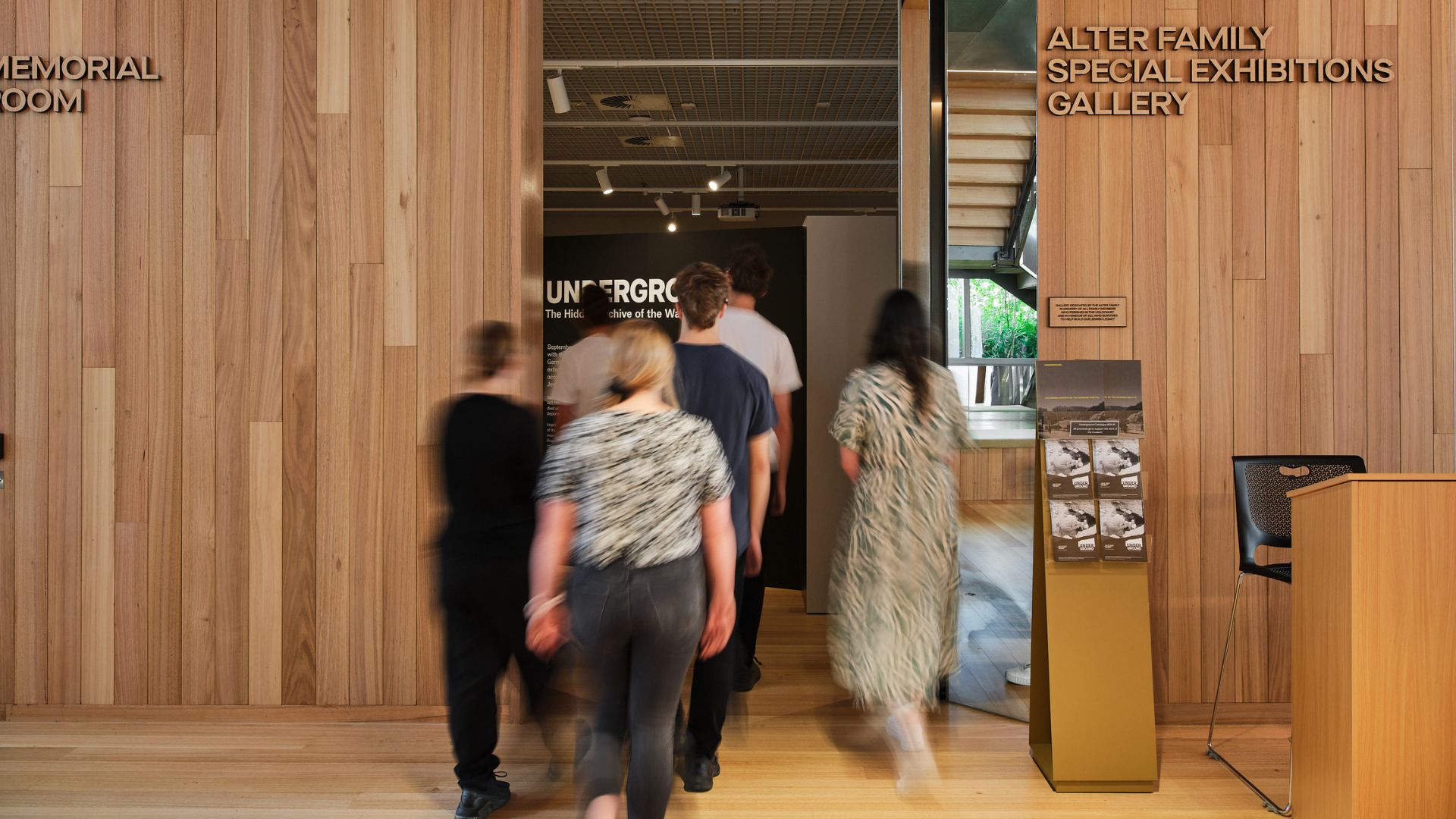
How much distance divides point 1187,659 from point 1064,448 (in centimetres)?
134

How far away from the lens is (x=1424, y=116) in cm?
407

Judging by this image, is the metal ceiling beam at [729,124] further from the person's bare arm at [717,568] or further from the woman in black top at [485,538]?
the person's bare arm at [717,568]

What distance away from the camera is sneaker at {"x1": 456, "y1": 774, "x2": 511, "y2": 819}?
10.1 ft

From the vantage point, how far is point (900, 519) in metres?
3.26

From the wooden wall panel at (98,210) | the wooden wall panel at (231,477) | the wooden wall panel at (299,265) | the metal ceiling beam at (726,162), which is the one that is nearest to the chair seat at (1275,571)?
the wooden wall panel at (299,265)

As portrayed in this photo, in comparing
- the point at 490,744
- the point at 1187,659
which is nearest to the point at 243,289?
the point at 490,744

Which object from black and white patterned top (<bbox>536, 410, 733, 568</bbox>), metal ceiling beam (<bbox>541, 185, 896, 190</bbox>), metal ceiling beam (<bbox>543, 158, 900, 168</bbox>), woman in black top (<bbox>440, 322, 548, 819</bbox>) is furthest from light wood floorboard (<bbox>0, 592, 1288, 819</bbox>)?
metal ceiling beam (<bbox>541, 185, 896, 190</bbox>)

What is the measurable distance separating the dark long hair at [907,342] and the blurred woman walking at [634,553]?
1.04 m

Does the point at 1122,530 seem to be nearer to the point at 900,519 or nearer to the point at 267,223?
the point at 900,519

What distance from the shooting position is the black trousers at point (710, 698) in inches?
131

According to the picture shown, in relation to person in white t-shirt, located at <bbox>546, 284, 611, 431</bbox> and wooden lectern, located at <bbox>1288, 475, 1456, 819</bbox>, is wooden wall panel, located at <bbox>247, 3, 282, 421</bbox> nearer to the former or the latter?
person in white t-shirt, located at <bbox>546, 284, 611, 431</bbox>

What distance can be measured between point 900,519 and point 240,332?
111 inches

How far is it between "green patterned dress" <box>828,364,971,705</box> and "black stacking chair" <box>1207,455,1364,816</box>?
1170mm

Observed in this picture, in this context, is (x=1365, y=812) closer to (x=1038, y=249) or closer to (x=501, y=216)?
(x=1038, y=249)
